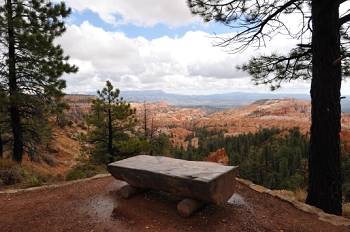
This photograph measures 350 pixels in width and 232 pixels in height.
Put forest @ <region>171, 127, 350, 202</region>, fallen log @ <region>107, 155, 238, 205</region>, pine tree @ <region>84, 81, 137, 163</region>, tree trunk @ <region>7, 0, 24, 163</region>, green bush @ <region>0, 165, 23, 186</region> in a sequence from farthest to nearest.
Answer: forest @ <region>171, 127, 350, 202</region>
pine tree @ <region>84, 81, 137, 163</region>
tree trunk @ <region>7, 0, 24, 163</region>
green bush @ <region>0, 165, 23, 186</region>
fallen log @ <region>107, 155, 238, 205</region>

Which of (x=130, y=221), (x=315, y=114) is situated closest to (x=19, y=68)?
(x=130, y=221)

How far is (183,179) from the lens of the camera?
4125 millimetres

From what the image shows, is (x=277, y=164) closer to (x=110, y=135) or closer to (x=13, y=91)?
(x=110, y=135)

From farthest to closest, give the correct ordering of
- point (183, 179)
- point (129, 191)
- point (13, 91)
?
point (13, 91), point (129, 191), point (183, 179)

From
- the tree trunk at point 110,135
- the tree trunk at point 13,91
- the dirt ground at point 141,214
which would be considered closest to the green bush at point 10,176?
the dirt ground at point 141,214

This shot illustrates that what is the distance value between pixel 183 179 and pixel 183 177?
0.04 m

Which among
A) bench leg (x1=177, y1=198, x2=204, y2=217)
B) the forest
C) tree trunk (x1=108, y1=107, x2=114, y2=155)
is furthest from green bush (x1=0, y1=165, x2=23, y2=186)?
the forest

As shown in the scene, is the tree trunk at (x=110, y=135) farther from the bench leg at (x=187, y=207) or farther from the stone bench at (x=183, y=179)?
the bench leg at (x=187, y=207)

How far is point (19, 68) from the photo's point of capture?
27.7ft

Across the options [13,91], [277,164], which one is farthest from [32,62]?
[277,164]

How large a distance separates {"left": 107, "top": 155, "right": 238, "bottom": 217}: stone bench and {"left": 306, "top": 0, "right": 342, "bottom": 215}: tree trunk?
1.81 meters

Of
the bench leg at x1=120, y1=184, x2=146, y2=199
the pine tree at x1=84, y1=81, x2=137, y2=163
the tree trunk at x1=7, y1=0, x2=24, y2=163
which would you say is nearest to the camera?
the bench leg at x1=120, y1=184, x2=146, y2=199

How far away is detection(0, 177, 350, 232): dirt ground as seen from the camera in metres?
3.99

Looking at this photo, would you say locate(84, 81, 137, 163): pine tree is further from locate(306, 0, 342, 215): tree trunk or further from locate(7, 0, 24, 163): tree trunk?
locate(306, 0, 342, 215): tree trunk
